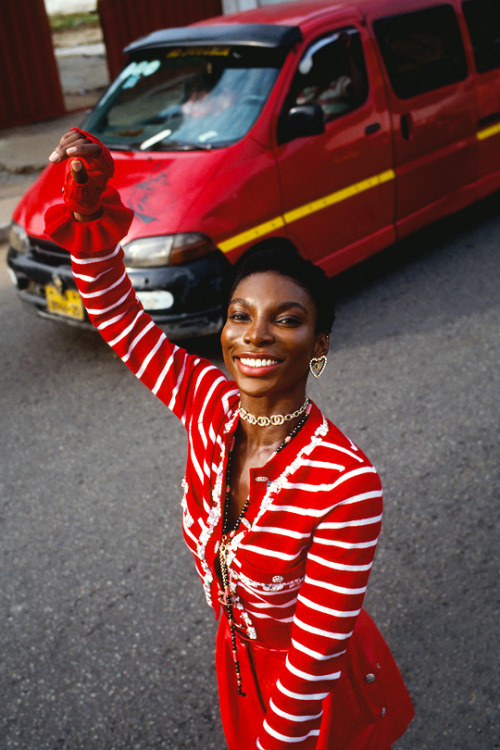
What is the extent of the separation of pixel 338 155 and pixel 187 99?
1095mm

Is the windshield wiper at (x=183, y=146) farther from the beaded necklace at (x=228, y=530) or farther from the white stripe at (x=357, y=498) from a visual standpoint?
the white stripe at (x=357, y=498)

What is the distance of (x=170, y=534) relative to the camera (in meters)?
3.52

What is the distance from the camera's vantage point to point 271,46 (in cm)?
477

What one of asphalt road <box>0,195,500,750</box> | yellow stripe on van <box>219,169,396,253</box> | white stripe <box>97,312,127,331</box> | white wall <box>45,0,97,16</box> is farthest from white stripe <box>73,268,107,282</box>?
white wall <box>45,0,97,16</box>

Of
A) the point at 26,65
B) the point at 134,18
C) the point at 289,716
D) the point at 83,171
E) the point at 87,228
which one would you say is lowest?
the point at 26,65

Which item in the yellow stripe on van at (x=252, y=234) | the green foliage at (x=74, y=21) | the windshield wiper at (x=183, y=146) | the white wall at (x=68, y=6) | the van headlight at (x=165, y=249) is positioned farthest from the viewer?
the white wall at (x=68, y=6)

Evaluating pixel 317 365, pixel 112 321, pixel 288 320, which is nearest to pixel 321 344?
pixel 317 365

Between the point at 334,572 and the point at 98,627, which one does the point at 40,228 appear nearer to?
the point at 98,627

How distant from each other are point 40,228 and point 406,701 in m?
3.92

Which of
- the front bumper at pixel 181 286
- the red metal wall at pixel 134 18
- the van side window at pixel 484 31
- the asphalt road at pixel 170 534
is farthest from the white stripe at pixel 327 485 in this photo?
the red metal wall at pixel 134 18

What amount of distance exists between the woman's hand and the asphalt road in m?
1.92

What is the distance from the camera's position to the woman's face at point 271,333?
4.97ft

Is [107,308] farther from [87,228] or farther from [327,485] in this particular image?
[327,485]

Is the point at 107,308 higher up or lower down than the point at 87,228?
lower down
